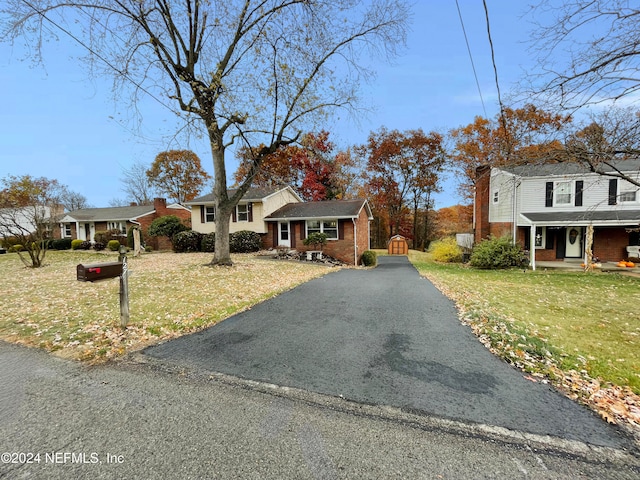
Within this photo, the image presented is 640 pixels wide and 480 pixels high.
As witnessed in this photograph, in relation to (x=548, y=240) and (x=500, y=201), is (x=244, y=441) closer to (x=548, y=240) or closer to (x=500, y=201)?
(x=500, y=201)

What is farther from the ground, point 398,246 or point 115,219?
point 115,219

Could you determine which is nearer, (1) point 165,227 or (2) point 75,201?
(1) point 165,227

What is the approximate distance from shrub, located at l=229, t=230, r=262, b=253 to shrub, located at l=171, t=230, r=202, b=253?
284 cm

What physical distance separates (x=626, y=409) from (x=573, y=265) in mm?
17494

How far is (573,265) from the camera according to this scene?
16.4m

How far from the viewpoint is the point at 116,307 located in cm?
646

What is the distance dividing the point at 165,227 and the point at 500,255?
23325mm

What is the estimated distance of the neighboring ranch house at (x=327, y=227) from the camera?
18.8m

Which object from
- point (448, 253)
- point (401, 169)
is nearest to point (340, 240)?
point (448, 253)

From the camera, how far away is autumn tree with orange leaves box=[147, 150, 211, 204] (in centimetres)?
3884

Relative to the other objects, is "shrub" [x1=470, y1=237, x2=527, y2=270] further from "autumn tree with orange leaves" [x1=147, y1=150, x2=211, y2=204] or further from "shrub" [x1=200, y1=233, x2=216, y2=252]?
"autumn tree with orange leaves" [x1=147, y1=150, x2=211, y2=204]

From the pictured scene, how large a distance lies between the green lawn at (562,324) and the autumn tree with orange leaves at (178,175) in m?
37.6

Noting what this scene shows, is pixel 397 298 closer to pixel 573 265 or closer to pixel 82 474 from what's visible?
pixel 82 474

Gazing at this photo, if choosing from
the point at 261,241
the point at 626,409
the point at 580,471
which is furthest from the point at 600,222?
the point at 261,241
